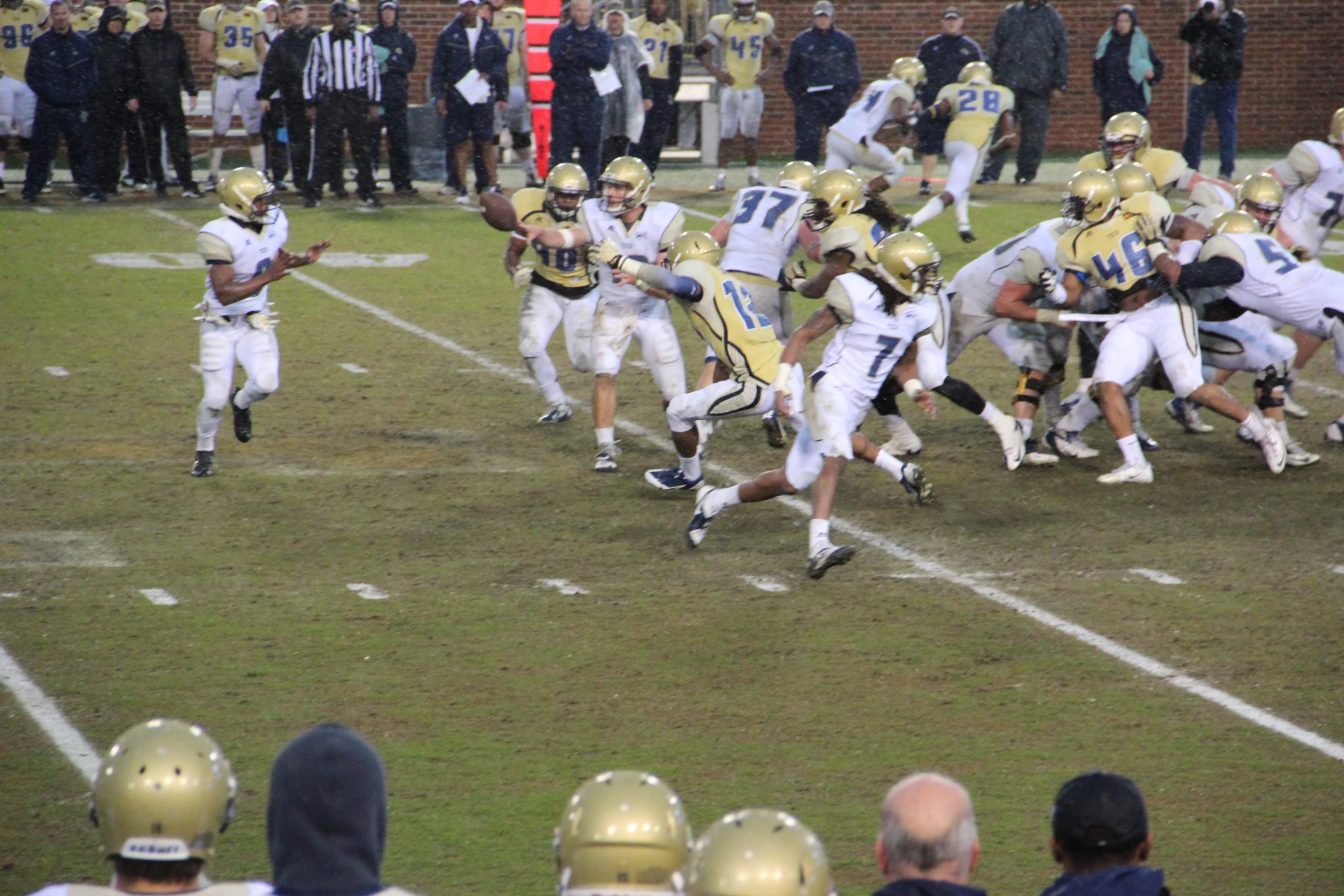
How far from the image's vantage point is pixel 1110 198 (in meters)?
8.81

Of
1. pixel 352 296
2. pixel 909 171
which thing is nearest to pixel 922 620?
pixel 352 296

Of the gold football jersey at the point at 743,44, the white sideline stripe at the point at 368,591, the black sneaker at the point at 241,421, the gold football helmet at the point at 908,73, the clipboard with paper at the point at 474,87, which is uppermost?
the gold football jersey at the point at 743,44

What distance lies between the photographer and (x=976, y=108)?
49.8 ft

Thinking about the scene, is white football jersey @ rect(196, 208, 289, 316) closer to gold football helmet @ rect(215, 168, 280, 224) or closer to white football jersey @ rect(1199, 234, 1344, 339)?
gold football helmet @ rect(215, 168, 280, 224)

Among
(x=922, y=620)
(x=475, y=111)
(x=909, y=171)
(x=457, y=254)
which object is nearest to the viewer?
(x=922, y=620)

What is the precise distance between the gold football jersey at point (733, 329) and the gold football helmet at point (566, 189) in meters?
1.18

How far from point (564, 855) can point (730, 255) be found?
6822 millimetres

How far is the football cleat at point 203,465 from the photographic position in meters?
8.80

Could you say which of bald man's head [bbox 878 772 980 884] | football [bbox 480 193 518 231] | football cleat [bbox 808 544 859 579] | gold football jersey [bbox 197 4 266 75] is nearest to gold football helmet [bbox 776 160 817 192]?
football [bbox 480 193 518 231]

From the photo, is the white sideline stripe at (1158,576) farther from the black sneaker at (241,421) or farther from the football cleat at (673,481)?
the black sneaker at (241,421)

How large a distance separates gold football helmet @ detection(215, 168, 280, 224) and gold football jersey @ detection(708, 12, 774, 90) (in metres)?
10.2

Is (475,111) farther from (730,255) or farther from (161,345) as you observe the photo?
(730,255)

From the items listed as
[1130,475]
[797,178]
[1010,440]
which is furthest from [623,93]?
[1130,475]

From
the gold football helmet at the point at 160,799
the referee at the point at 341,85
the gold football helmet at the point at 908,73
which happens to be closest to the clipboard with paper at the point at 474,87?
the referee at the point at 341,85
